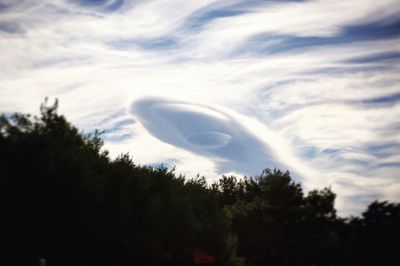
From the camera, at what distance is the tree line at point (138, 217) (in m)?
30.3

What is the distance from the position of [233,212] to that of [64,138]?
3554 centimetres

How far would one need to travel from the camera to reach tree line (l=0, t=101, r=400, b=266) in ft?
99.3

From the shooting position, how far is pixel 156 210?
132 feet

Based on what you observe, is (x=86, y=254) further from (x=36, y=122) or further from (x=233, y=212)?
(x=233, y=212)

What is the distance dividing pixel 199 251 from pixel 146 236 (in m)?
10.5

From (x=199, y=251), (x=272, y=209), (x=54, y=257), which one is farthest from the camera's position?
(x=272, y=209)

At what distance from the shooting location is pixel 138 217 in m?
39.3

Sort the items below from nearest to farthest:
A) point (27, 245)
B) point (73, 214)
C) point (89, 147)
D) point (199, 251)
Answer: point (27, 245) → point (73, 214) → point (89, 147) → point (199, 251)

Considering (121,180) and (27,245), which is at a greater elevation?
(121,180)

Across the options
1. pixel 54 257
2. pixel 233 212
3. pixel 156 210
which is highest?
pixel 233 212

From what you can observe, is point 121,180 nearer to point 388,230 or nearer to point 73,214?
point 73,214

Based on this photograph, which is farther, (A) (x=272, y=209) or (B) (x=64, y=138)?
(A) (x=272, y=209)

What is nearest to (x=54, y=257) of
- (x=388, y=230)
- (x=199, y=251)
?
(x=199, y=251)

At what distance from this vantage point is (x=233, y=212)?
62.7 meters
